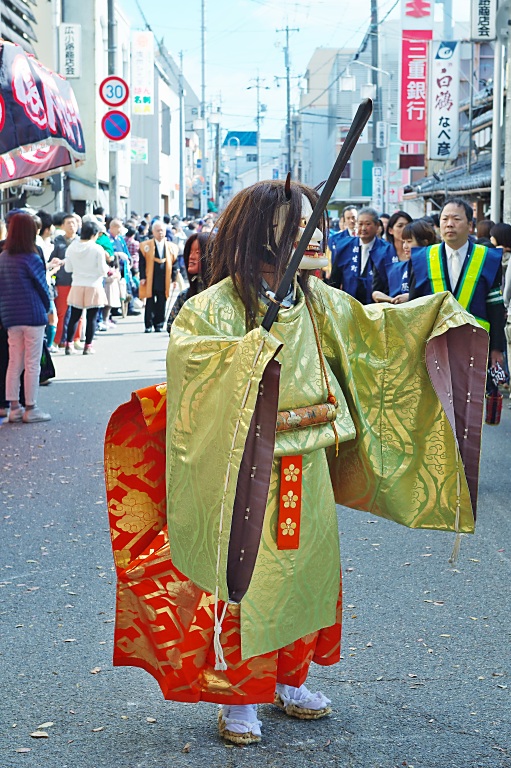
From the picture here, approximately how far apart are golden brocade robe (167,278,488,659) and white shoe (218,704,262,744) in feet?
1.08

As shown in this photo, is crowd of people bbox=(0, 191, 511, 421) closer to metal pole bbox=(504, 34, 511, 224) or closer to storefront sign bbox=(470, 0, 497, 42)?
metal pole bbox=(504, 34, 511, 224)

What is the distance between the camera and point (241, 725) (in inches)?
127

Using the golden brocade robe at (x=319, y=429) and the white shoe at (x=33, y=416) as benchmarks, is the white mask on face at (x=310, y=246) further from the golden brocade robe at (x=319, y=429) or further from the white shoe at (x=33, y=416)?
the white shoe at (x=33, y=416)

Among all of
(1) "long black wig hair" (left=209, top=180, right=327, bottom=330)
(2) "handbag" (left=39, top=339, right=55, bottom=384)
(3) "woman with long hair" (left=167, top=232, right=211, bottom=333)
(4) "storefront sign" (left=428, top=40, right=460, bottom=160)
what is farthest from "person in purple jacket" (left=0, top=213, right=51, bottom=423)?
(4) "storefront sign" (left=428, top=40, right=460, bottom=160)

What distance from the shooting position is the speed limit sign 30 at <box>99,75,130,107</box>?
20219 millimetres

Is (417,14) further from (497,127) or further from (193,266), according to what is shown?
(193,266)

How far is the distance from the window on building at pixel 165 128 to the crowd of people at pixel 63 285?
27.3 m

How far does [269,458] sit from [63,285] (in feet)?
37.3

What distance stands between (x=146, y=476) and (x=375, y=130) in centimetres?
3239

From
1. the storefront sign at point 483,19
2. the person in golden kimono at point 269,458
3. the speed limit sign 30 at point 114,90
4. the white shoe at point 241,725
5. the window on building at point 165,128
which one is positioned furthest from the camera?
the window on building at point 165,128

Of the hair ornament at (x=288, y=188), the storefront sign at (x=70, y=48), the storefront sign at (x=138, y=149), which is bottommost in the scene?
the hair ornament at (x=288, y=188)

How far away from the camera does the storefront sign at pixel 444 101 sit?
22062 mm

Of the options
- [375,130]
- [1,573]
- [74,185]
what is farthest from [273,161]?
[1,573]

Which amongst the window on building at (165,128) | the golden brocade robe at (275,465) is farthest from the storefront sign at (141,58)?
the golden brocade robe at (275,465)
